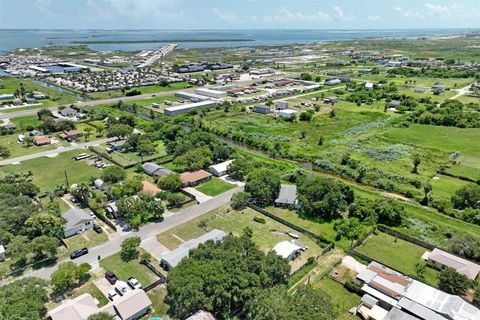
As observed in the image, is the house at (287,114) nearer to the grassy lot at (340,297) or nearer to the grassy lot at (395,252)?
the grassy lot at (395,252)

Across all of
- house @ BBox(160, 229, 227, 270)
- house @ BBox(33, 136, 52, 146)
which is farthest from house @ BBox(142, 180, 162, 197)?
house @ BBox(33, 136, 52, 146)

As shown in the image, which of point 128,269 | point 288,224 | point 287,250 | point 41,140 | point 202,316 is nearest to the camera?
point 202,316

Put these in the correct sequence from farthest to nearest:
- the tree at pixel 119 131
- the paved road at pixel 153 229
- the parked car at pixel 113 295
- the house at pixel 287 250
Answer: the tree at pixel 119 131 → the paved road at pixel 153 229 → the house at pixel 287 250 → the parked car at pixel 113 295

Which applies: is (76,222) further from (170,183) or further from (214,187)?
(214,187)

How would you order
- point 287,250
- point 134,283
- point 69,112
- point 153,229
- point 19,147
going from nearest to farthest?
1. point 134,283
2. point 287,250
3. point 153,229
4. point 19,147
5. point 69,112

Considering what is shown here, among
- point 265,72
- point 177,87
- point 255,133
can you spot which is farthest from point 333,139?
point 265,72

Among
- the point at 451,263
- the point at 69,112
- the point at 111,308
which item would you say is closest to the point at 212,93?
the point at 69,112

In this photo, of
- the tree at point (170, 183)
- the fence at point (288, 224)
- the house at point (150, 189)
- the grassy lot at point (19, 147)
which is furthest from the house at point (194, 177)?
the grassy lot at point (19, 147)
